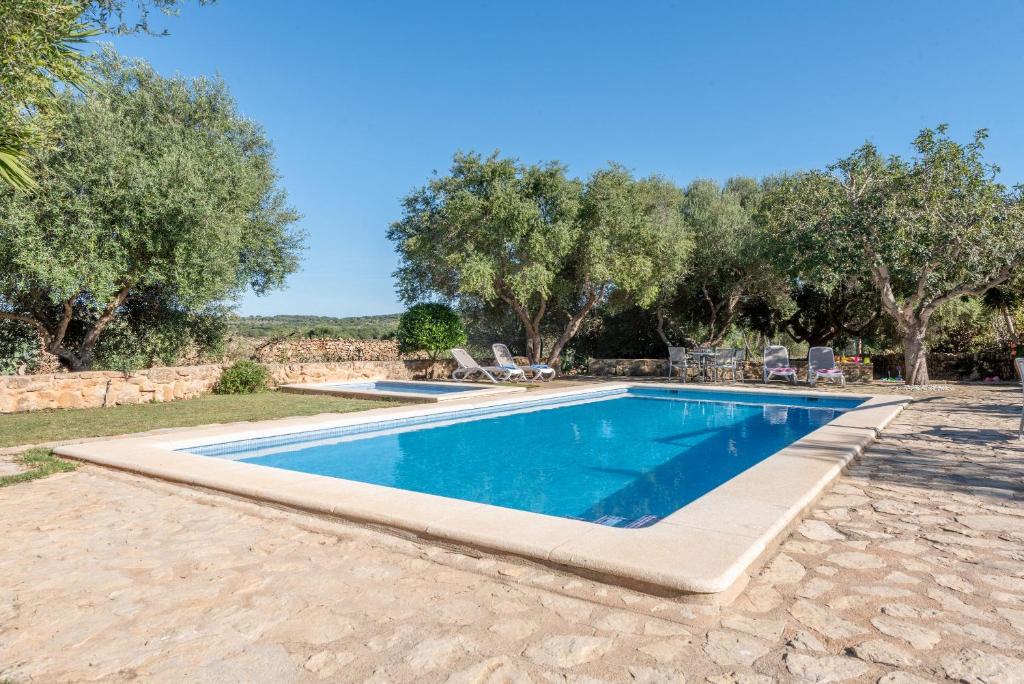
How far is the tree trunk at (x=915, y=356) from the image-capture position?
13844 mm

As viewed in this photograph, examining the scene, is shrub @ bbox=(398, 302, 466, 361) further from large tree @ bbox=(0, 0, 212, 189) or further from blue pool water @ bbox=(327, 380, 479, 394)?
large tree @ bbox=(0, 0, 212, 189)

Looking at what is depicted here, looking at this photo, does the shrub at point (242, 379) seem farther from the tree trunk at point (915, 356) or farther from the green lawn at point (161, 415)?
the tree trunk at point (915, 356)

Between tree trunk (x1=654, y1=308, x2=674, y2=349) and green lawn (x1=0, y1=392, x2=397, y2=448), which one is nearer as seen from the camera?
green lawn (x1=0, y1=392, x2=397, y2=448)

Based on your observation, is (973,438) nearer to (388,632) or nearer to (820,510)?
(820,510)

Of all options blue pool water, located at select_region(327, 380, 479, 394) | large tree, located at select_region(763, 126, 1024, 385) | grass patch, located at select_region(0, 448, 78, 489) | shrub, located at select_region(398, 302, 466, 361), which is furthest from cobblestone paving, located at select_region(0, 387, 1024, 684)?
shrub, located at select_region(398, 302, 466, 361)

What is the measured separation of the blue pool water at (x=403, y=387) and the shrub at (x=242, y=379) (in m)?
1.62

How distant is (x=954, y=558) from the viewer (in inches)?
115

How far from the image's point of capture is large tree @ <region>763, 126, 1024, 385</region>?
12625 millimetres

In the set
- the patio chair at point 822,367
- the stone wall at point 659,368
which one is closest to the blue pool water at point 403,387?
the stone wall at point 659,368

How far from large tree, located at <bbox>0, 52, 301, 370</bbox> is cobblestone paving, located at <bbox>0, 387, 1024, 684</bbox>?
7669 millimetres

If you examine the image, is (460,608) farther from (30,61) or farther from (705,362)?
(705,362)

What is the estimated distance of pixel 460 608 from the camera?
95.6 inches

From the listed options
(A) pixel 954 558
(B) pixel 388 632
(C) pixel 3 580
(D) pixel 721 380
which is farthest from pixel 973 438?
(D) pixel 721 380

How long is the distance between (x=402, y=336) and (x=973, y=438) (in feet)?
43.1
